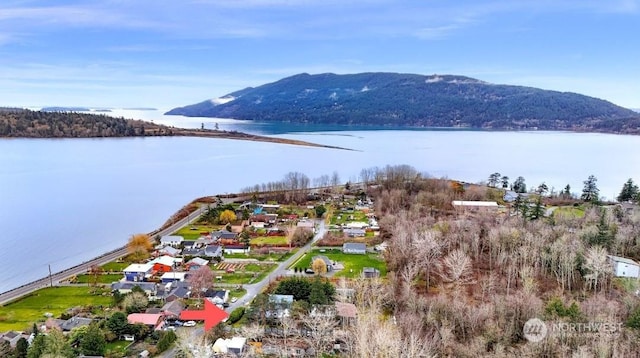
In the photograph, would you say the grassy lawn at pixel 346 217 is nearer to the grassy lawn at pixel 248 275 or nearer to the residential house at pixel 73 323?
the grassy lawn at pixel 248 275

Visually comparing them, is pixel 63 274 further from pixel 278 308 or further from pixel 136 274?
pixel 278 308

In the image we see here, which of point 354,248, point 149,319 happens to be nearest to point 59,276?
point 149,319

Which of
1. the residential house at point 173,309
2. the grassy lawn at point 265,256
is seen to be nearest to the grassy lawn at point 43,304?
the residential house at point 173,309

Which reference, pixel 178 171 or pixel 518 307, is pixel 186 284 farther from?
pixel 178 171

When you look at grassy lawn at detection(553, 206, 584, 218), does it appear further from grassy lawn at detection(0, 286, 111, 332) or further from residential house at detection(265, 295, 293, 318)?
grassy lawn at detection(0, 286, 111, 332)

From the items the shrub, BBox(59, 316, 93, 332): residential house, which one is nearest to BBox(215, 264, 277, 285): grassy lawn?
the shrub

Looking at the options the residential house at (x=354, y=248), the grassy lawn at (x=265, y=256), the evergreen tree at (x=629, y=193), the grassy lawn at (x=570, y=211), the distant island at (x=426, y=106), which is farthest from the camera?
the distant island at (x=426, y=106)
